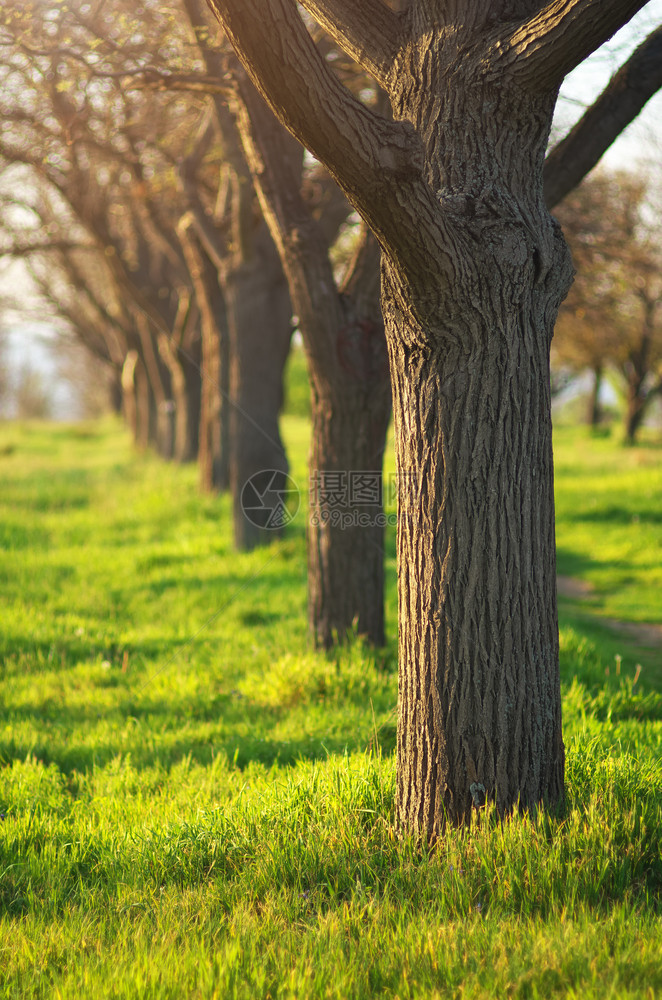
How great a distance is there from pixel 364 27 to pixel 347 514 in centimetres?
300

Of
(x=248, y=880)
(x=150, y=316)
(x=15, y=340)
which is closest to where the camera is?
(x=248, y=880)

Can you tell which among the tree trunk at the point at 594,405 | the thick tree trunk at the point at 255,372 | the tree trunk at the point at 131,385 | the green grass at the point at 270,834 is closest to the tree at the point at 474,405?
the green grass at the point at 270,834

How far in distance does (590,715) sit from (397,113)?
10.8ft

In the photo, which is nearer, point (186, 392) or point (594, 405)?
point (186, 392)

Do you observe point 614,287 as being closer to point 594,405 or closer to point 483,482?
point 483,482

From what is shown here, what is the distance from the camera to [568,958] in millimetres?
2135

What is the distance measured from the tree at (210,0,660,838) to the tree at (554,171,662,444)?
569 centimetres

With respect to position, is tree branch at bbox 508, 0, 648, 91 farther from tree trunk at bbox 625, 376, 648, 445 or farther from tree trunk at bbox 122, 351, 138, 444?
tree trunk at bbox 625, 376, 648, 445

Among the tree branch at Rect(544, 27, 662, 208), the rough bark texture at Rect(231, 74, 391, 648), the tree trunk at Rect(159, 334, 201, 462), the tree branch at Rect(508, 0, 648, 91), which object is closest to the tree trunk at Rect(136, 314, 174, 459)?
the tree trunk at Rect(159, 334, 201, 462)

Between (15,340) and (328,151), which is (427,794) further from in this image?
(15,340)

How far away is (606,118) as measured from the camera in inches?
169

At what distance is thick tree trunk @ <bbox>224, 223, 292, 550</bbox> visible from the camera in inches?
329

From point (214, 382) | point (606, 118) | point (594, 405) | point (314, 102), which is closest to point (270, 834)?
point (314, 102)

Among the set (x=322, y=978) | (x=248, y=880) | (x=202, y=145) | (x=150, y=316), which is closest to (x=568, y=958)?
(x=322, y=978)
